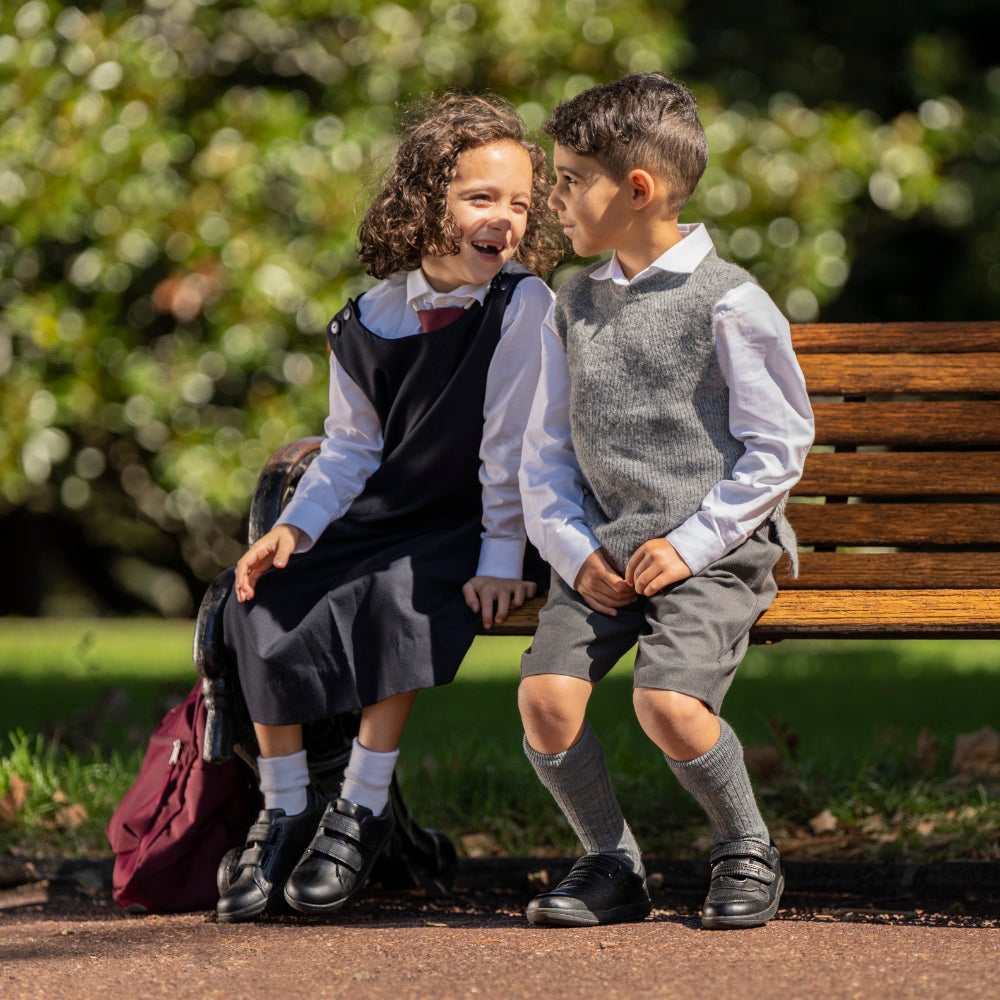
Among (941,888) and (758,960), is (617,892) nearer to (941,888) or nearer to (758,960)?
(758,960)

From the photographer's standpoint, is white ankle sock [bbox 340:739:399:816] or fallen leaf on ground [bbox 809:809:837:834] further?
fallen leaf on ground [bbox 809:809:837:834]

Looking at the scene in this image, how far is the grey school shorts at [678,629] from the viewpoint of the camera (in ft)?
8.94

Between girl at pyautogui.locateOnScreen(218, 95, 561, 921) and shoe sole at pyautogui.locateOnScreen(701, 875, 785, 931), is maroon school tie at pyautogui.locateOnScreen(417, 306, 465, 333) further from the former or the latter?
shoe sole at pyautogui.locateOnScreen(701, 875, 785, 931)

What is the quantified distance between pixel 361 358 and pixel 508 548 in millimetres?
530

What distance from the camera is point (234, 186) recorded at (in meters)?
7.23

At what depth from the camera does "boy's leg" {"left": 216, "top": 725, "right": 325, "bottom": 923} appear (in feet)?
9.93

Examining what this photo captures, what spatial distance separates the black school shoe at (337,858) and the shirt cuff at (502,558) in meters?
0.51

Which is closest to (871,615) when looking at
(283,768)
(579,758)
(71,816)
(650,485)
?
(650,485)

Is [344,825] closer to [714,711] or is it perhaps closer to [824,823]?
Answer: [714,711]

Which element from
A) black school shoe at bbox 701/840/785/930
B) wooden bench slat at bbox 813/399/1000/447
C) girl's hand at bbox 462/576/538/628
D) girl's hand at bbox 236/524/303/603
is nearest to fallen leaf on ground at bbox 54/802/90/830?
girl's hand at bbox 236/524/303/603

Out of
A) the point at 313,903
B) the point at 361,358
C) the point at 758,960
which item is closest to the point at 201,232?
the point at 361,358

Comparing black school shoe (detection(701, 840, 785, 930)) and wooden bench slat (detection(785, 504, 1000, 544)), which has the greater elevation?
wooden bench slat (detection(785, 504, 1000, 544))

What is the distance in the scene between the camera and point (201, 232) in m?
7.29

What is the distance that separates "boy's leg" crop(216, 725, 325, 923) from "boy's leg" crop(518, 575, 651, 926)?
0.52m
